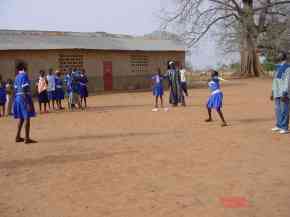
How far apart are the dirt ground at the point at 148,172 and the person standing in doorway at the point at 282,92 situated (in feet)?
1.50

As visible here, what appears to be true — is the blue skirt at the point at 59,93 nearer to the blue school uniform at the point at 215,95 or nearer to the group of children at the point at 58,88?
the group of children at the point at 58,88

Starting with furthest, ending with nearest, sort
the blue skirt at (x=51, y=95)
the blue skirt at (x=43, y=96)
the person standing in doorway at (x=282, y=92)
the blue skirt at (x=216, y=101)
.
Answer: the blue skirt at (x=51, y=95)
the blue skirt at (x=43, y=96)
the blue skirt at (x=216, y=101)
the person standing in doorway at (x=282, y=92)

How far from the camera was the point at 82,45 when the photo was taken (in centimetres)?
3008

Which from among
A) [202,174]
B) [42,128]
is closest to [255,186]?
[202,174]

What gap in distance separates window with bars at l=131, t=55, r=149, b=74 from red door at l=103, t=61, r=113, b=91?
2.33 m

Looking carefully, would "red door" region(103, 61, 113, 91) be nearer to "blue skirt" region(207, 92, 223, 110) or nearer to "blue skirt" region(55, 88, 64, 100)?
"blue skirt" region(55, 88, 64, 100)

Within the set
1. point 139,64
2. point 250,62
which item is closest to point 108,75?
point 139,64

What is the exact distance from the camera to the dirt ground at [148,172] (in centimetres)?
532

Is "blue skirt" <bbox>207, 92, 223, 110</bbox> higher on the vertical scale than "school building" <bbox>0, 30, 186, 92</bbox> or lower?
lower

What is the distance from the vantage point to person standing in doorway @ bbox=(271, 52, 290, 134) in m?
10.4

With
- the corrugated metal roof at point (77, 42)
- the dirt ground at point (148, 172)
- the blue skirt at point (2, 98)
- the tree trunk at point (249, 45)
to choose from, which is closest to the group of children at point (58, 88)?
the blue skirt at point (2, 98)

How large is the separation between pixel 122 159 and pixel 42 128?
209 inches

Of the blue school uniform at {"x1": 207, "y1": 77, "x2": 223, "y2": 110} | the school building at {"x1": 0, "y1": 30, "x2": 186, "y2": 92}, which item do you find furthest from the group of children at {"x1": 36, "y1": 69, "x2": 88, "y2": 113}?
the school building at {"x1": 0, "y1": 30, "x2": 186, "y2": 92}

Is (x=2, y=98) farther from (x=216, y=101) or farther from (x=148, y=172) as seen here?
(x=148, y=172)
